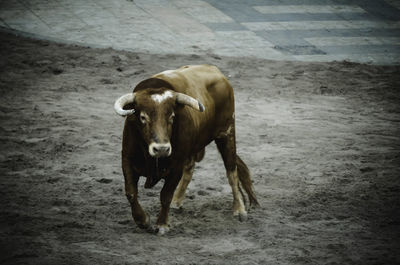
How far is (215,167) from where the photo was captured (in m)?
8.46

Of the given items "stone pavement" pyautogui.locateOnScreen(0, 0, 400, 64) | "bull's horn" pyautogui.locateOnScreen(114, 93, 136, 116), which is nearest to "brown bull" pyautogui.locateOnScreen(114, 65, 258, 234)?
"bull's horn" pyautogui.locateOnScreen(114, 93, 136, 116)

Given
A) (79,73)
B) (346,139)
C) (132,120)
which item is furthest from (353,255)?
(79,73)

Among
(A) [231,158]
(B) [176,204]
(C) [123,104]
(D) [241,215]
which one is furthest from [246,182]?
(C) [123,104]

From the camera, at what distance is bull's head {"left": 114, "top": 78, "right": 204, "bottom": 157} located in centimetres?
571

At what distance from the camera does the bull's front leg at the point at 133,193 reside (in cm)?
623

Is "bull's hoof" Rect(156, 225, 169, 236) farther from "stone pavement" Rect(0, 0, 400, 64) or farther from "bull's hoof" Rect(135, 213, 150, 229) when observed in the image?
"stone pavement" Rect(0, 0, 400, 64)

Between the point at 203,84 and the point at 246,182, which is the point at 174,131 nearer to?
the point at 203,84

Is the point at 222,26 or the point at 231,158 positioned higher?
the point at 231,158

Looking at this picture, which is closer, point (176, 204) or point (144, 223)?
point (144, 223)

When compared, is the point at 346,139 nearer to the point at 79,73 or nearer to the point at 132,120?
the point at 132,120

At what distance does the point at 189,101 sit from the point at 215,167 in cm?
261

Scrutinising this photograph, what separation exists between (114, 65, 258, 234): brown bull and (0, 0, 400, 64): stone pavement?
6783 millimetres

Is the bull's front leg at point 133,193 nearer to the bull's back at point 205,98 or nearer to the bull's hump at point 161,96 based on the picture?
the bull's back at point 205,98

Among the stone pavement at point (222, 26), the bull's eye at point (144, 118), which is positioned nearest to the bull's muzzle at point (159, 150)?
the bull's eye at point (144, 118)
